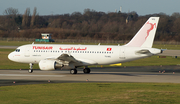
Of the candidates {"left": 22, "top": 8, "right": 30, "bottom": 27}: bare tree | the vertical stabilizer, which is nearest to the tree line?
{"left": 22, "top": 8, "right": 30, "bottom": 27}: bare tree

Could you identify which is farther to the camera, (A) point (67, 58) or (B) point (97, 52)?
(B) point (97, 52)

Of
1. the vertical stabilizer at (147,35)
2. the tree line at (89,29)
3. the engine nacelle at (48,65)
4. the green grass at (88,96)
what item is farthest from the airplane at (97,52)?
the tree line at (89,29)

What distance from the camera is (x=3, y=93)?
1991 centimetres

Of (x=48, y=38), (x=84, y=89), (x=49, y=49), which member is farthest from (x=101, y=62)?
(x=48, y=38)

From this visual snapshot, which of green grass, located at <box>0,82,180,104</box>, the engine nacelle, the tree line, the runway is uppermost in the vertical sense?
the tree line

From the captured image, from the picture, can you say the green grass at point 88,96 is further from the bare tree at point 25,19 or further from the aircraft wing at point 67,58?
the bare tree at point 25,19

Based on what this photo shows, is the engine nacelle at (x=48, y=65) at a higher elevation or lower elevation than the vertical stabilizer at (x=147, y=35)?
lower

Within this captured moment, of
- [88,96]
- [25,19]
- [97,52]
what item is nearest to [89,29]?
[25,19]

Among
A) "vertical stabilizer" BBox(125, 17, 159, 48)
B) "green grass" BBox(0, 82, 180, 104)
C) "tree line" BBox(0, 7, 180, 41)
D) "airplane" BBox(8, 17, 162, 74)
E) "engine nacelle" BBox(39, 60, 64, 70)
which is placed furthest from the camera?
"tree line" BBox(0, 7, 180, 41)

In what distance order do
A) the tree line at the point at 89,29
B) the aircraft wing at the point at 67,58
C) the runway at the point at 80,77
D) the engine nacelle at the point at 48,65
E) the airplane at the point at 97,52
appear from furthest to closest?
the tree line at the point at 89,29
the airplane at the point at 97,52
the aircraft wing at the point at 67,58
the engine nacelle at the point at 48,65
the runway at the point at 80,77

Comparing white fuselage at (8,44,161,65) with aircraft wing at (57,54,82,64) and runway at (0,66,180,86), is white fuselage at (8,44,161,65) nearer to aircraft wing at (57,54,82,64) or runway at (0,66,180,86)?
aircraft wing at (57,54,82,64)

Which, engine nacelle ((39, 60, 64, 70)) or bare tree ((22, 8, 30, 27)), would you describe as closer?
engine nacelle ((39, 60, 64, 70))

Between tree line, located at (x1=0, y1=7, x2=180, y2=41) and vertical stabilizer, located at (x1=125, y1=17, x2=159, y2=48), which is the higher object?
tree line, located at (x1=0, y1=7, x2=180, y2=41)

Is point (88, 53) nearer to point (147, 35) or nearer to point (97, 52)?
point (97, 52)
